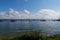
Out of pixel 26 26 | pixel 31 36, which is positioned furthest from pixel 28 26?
pixel 31 36

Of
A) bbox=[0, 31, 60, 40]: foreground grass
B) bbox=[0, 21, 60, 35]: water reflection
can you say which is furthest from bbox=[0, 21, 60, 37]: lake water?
bbox=[0, 31, 60, 40]: foreground grass

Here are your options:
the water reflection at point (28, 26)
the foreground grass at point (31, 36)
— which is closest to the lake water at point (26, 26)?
the water reflection at point (28, 26)

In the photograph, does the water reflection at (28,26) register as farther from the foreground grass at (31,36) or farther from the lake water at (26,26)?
the foreground grass at (31,36)

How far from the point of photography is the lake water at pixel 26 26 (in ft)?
14.8

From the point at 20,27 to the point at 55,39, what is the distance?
1.06 metres

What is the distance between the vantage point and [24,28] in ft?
15.1

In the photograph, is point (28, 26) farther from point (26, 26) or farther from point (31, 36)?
point (31, 36)

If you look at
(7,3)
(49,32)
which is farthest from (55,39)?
(7,3)

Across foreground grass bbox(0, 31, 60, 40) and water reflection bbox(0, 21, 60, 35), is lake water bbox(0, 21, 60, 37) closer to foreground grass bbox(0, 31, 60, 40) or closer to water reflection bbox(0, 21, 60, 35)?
water reflection bbox(0, 21, 60, 35)

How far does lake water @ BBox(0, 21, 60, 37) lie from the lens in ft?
14.8

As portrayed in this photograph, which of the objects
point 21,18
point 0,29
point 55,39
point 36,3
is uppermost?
point 36,3

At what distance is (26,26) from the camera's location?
4.60 m

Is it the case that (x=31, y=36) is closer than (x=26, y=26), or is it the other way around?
(x=31, y=36)

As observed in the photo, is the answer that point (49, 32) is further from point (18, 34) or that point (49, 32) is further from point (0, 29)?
point (0, 29)
